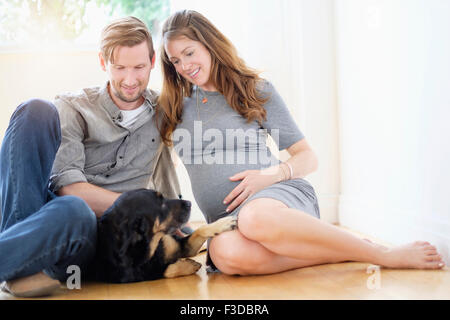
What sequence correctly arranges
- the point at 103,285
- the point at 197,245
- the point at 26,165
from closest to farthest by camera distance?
the point at 26,165 < the point at 103,285 < the point at 197,245

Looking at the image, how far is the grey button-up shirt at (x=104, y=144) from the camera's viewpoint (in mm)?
1805

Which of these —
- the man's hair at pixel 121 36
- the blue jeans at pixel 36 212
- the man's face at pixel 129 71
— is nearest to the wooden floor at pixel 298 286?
the blue jeans at pixel 36 212

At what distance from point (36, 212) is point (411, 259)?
1192 millimetres

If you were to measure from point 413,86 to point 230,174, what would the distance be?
776 millimetres

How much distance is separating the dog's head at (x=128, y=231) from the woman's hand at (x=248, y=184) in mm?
248

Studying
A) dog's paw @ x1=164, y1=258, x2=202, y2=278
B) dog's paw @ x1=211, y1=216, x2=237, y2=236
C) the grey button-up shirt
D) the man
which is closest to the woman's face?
the man

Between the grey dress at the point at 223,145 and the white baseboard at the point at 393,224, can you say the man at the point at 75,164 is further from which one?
the white baseboard at the point at 393,224

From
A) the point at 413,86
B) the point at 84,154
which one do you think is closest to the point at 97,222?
the point at 84,154

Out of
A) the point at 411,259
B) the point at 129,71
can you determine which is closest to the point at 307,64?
the point at 129,71

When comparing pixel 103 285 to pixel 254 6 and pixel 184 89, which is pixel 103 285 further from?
pixel 254 6

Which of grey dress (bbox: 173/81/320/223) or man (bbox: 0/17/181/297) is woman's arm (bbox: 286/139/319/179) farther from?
man (bbox: 0/17/181/297)

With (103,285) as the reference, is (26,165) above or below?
above

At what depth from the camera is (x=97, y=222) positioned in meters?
1.57

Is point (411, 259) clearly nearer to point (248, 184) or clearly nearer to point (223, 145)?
point (248, 184)
